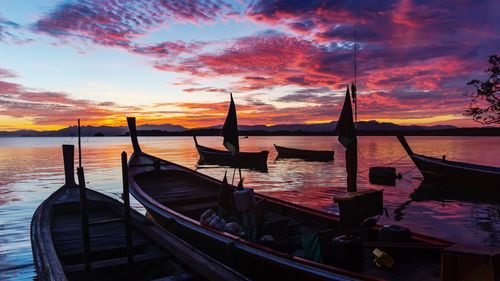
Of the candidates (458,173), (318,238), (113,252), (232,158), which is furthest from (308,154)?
(318,238)

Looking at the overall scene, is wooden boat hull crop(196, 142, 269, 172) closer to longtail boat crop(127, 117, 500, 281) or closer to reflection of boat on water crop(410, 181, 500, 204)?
reflection of boat on water crop(410, 181, 500, 204)

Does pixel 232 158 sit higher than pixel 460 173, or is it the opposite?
pixel 460 173

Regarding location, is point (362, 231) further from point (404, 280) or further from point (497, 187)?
point (497, 187)

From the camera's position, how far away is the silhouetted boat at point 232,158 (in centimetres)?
4709

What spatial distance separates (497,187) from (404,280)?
78.2 feet

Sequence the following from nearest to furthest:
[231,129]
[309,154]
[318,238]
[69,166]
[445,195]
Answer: [318,238], [231,129], [69,166], [445,195], [309,154]

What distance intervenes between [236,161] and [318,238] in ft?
126

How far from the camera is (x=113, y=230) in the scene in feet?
38.6

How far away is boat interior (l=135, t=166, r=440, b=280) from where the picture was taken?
7.02 m

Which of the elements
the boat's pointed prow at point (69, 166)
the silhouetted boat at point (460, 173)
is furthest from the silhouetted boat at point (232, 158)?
the boat's pointed prow at point (69, 166)

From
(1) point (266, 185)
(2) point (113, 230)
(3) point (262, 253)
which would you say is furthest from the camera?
(1) point (266, 185)

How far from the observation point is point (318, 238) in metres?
7.45

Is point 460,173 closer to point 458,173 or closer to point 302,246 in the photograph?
point 458,173

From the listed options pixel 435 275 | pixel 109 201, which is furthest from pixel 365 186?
pixel 435 275
